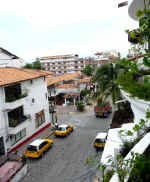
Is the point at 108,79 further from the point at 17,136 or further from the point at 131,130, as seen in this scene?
the point at 17,136

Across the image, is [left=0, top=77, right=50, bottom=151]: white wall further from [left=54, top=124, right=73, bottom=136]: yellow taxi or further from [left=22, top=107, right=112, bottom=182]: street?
[left=22, top=107, right=112, bottom=182]: street

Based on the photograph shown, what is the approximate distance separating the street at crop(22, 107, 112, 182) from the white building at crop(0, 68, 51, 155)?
303 centimetres

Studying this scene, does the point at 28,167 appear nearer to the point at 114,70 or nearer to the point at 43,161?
the point at 43,161

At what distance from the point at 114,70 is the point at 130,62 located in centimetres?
1714

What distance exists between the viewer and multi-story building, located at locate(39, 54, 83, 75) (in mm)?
81188

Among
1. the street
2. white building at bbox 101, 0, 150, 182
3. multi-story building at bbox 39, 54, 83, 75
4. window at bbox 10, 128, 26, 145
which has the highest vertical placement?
multi-story building at bbox 39, 54, 83, 75

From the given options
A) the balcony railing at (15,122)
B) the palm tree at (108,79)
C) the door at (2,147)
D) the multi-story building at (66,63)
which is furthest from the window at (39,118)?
the multi-story building at (66,63)

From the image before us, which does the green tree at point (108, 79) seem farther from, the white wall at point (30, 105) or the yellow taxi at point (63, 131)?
the white wall at point (30, 105)

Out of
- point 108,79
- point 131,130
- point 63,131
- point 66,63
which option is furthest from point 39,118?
point 66,63

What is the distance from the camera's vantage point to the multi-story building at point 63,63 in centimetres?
8119

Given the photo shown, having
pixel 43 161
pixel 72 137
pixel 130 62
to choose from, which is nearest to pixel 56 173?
pixel 43 161

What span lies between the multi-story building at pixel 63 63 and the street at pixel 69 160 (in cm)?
5921

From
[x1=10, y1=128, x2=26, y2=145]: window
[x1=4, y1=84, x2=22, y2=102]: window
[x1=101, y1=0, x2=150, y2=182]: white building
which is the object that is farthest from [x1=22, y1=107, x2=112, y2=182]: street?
[x1=4, y1=84, x2=22, y2=102]: window

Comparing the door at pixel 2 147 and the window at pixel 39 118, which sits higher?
the window at pixel 39 118
